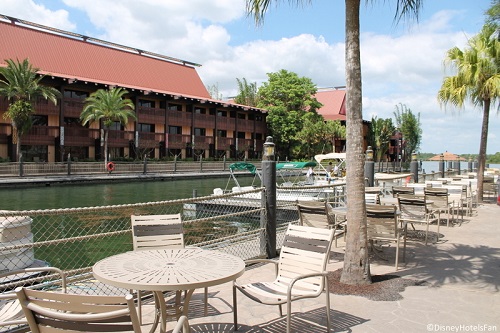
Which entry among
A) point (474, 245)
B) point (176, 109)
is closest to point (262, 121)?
point (176, 109)

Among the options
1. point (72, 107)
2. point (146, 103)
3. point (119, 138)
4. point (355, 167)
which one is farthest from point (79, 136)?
point (355, 167)

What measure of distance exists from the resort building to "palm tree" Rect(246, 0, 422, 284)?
36.0 metres

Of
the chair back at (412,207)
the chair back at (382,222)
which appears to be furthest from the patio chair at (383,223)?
the chair back at (412,207)

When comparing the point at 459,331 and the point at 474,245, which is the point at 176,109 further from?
the point at 459,331

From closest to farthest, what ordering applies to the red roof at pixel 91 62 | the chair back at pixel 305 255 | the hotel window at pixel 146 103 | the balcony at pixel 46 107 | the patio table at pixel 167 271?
the patio table at pixel 167 271 → the chair back at pixel 305 255 → the balcony at pixel 46 107 → the red roof at pixel 91 62 → the hotel window at pixel 146 103

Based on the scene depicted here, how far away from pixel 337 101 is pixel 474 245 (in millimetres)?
64913

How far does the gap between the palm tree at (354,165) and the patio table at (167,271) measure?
7.59 ft

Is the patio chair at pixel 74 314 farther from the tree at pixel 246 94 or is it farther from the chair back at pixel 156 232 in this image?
the tree at pixel 246 94

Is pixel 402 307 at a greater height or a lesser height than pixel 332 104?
lesser

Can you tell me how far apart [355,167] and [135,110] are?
42345mm

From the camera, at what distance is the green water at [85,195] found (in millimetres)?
21203

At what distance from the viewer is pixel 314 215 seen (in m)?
7.44

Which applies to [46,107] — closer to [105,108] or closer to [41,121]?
[41,121]

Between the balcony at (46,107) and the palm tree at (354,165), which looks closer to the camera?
the palm tree at (354,165)
